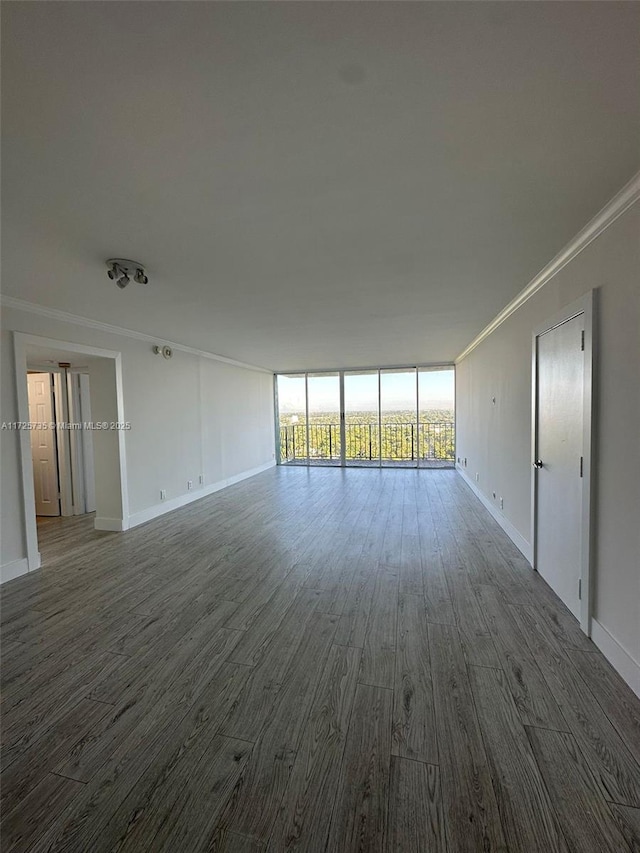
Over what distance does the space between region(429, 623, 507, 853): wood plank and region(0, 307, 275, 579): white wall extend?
3.65 meters

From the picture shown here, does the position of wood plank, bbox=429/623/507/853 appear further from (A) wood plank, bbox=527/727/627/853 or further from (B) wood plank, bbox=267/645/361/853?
(B) wood plank, bbox=267/645/361/853

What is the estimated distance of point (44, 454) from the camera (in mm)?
5254

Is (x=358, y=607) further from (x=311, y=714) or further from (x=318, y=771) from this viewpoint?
(x=318, y=771)

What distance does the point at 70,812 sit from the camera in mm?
1254

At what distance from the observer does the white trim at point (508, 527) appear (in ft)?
10.5

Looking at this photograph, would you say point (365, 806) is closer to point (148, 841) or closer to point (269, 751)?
point (269, 751)

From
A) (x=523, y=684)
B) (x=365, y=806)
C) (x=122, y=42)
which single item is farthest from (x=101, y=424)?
(x=523, y=684)

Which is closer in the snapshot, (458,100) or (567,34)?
(567,34)

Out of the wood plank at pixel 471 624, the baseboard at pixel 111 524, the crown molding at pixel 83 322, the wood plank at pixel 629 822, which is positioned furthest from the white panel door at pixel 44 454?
the wood plank at pixel 629 822

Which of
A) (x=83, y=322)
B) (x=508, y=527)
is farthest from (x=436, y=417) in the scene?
(x=83, y=322)

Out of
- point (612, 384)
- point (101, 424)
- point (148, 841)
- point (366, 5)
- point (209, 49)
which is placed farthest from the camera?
point (101, 424)

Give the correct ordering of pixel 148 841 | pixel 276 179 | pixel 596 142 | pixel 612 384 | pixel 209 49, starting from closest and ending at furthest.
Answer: pixel 209 49 < pixel 148 841 < pixel 596 142 < pixel 276 179 < pixel 612 384

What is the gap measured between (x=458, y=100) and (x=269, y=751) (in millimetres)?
2556

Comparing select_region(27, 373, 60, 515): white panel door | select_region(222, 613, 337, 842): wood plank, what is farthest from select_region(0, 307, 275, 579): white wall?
select_region(222, 613, 337, 842): wood plank
